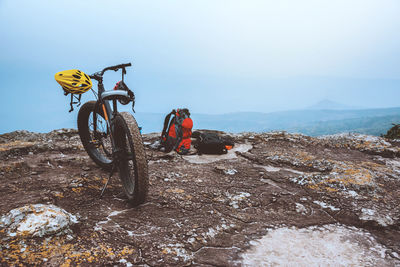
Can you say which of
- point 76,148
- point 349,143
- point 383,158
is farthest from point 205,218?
point 349,143

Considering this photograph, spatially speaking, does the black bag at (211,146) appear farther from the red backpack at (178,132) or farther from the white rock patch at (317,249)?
the white rock patch at (317,249)

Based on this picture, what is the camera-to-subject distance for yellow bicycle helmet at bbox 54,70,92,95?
3445 mm

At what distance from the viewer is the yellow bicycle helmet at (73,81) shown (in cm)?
345

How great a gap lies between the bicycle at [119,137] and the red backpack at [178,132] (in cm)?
195

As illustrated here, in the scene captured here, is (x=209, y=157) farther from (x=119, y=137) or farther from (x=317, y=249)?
(x=317, y=249)

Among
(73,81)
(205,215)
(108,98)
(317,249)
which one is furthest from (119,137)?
(317,249)

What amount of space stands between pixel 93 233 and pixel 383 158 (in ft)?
21.9

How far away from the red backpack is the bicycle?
195 cm

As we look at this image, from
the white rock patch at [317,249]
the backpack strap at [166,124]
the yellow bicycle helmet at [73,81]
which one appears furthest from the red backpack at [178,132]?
the white rock patch at [317,249]

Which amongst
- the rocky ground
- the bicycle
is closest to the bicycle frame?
the bicycle

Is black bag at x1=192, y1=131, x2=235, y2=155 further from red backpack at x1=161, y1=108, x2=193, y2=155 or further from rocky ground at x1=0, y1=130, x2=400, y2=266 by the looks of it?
rocky ground at x1=0, y1=130, x2=400, y2=266

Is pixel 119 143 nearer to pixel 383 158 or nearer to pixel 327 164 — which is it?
pixel 327 164

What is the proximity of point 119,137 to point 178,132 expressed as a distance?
9.97ft

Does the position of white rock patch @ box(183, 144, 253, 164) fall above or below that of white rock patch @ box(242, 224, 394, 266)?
above
